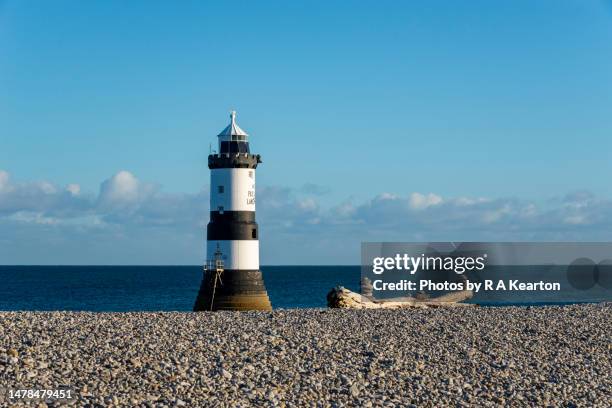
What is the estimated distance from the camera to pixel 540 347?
84.3 ft

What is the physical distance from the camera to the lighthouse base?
127 feet

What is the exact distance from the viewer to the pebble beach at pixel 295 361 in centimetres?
1886

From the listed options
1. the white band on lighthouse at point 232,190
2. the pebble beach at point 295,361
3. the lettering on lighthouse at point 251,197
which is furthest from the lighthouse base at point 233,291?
the pebble beach at point 295,361

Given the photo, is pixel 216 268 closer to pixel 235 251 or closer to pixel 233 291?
pixel 235 251

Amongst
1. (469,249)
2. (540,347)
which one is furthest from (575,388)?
(469,249)

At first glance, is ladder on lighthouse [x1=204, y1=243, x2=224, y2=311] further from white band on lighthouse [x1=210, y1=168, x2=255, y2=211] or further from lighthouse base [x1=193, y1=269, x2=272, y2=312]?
white band on lighthouse [x1=210, y1=168, x2=255, y2=211]

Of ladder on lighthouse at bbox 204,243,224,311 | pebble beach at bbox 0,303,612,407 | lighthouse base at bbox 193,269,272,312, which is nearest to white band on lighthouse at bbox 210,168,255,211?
ladder on lighthouse at bbox 204,243,224,311

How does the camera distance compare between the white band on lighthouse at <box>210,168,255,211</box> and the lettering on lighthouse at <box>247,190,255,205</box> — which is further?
the lettering on lighthouse at <box>247,190,255,205</box>

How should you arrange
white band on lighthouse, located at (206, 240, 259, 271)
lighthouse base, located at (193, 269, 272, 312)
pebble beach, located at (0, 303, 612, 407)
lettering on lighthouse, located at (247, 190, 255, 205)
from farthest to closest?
lettering on lighthouse, located at (247, 190, 255, 205)
lighthouse base, located at (193, 269, 272, 312)
white band on lighthouse, located at (206, 240, 259, 271)
pebble beach, located at (0, 303, 612, 407)

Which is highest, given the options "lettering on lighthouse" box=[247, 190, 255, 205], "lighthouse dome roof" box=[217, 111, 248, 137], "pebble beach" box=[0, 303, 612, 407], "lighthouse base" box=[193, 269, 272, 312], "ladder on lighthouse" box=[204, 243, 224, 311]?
"lighthouse dome roof" box=[217, 111, 248, 137]

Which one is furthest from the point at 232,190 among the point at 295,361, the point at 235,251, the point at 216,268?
the point at 295,361

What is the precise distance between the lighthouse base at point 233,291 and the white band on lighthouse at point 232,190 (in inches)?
104

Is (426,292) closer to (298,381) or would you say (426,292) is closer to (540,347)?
(540,347)

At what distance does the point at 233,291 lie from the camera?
38750 millimetres
